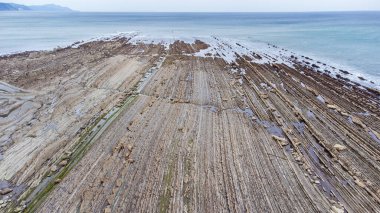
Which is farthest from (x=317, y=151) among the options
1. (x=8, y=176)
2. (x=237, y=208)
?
(x=8, y=176)

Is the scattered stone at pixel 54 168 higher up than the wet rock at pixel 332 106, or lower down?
lower down

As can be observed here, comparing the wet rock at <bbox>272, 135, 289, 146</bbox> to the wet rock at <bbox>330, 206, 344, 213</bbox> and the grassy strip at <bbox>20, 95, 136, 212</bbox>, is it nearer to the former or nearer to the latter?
the wet rock at <bbox>330, 206, 344, 213</bbox>

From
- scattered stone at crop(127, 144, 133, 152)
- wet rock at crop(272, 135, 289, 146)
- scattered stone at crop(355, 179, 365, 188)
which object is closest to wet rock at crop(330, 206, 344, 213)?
scattered stone at crop(355, 179, 365, 188)

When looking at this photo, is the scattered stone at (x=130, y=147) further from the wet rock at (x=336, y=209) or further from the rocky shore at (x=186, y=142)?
the wet rock at (x=336, y=209)

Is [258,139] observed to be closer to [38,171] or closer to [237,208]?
[237,208]

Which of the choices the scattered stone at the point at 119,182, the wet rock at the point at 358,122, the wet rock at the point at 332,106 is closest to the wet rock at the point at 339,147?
the wet rock at the point at 358,122

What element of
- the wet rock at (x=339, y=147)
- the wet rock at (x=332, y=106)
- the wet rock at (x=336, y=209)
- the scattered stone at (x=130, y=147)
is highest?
the wet rock at (x=332, y=106)

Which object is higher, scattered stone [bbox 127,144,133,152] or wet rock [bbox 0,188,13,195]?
scattered stone [bbox 127,144,133,152]

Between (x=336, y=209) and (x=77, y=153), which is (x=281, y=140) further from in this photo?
(x=77, y=153)
